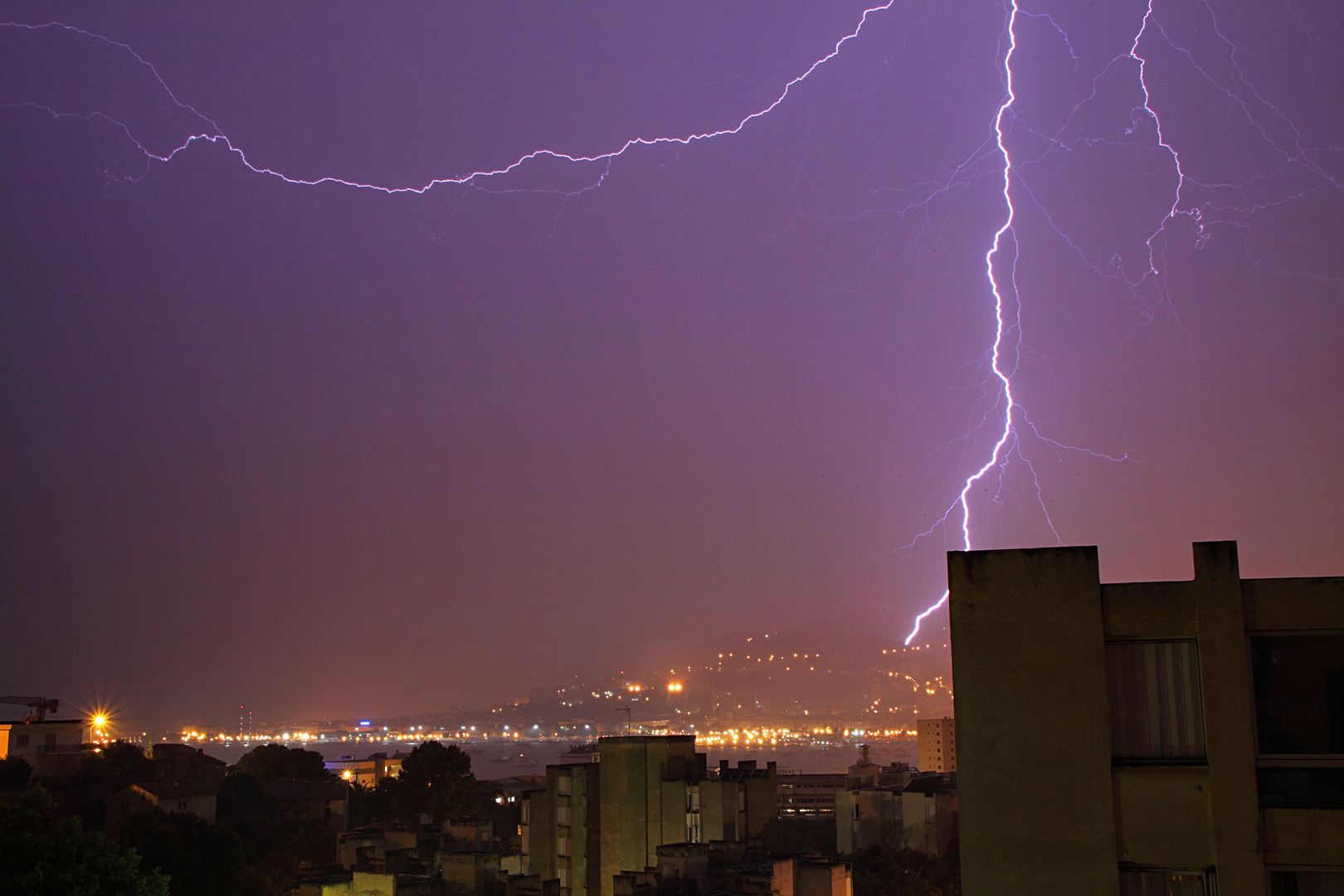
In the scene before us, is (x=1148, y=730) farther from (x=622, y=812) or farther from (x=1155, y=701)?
(x=622, y=812)

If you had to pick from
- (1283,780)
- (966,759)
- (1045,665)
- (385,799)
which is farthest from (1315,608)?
(385,799)

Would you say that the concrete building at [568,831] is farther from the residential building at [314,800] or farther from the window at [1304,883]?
the window at [1304,883]

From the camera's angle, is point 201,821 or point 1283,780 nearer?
point 1283,780

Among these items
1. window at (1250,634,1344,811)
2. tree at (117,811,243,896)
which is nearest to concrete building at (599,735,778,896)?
tree at (117,811,243,896)

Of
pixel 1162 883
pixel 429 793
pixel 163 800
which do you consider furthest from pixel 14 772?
pixel 1162 883

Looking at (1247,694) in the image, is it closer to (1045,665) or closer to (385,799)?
(1045,665)

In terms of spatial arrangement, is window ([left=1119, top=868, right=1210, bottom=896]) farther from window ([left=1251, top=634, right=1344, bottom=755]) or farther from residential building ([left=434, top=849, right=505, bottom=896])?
residential building ([left=434, top=849, right=505, bottom=896])

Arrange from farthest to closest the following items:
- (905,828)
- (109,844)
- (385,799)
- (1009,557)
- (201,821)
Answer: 1. (385,799)
2. (905,828)
3. (201,821)
4. (109,844)
5. (1009,557)
